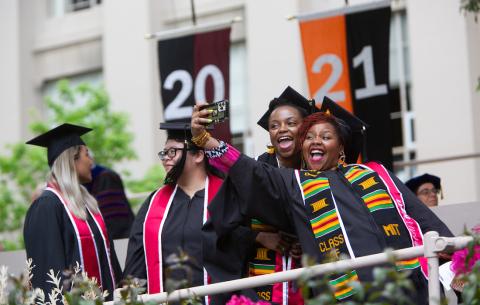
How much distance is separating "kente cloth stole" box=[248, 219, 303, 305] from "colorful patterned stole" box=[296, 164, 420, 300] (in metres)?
0.34

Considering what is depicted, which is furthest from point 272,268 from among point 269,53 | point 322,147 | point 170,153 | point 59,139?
point 269,53

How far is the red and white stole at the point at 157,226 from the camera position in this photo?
6.87 metres

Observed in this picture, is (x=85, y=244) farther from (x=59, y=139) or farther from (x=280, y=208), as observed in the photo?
(x=280, y=208)

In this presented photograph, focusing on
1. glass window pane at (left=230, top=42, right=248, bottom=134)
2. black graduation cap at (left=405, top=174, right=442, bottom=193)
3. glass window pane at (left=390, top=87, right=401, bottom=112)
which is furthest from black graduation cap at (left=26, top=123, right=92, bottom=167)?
glass window pane at (left=230, top=42, right=248, bottom=134)

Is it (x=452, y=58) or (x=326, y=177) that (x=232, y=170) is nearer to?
(x=326, y=177)

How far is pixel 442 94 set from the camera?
17188mm

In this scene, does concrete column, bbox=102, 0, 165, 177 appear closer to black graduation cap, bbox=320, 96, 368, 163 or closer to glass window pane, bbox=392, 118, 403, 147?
glass window pane, bbox=392, 118, 403, 147

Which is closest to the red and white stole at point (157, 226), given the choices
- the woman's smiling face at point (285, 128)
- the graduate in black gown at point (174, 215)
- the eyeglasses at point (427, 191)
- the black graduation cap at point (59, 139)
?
the graduate in black gown at point (174, 215)

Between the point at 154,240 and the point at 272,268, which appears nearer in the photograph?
the point at 272,268

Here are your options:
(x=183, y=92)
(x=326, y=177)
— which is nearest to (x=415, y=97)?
(x=183, y=92)

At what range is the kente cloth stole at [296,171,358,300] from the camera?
5781 millimetres

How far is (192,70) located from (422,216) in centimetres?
452

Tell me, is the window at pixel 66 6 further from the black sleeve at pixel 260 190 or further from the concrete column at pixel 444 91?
the black sleeve at pixel 260 190

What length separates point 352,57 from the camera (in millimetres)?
9703
